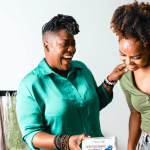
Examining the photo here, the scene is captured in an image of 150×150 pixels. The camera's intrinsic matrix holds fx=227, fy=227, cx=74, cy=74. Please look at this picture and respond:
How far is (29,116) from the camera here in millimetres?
1028

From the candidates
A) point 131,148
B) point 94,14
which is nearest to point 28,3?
point 94,14

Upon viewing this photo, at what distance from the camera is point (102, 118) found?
2.51 m

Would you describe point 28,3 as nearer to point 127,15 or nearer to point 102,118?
point 102,118

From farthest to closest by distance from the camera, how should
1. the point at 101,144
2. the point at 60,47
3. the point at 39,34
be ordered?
1. the point at 39,34
2. the point at 60,47
3. the point at 101,144

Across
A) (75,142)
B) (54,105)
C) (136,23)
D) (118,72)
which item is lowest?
(75,142)

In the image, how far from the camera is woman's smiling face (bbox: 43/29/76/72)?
1.02 metres

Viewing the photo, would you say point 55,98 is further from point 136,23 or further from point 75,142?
point 136,23

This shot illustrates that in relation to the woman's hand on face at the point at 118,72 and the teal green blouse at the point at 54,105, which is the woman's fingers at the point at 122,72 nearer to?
the woman's hand on face at the point at 118,72

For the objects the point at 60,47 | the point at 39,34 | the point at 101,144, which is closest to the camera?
the point at 101,144

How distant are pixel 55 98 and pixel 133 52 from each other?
0.42 m

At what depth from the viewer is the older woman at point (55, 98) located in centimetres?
102

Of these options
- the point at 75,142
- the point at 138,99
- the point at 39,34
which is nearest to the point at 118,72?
the point at 138,99

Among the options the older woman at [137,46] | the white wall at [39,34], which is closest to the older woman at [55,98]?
the older woman at [137,46]

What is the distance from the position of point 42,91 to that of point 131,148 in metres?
0.54
